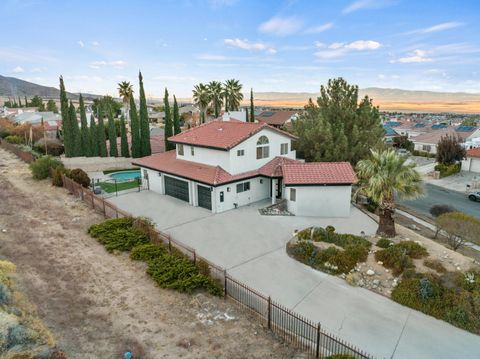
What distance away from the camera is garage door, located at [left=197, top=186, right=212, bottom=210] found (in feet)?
82.6

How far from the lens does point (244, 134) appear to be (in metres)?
26.2

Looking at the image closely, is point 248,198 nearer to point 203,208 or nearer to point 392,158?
point 203,208

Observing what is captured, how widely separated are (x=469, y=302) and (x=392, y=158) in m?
8.34

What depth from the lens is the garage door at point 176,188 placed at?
27.3 m

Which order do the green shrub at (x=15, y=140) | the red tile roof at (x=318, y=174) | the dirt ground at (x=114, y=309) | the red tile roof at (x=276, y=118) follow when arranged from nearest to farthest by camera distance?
the dirt ground at (x=114, y=309), the red tile roof at (x=318, y=174), the green shrub at (x=15, y=140), the red tile roof at (x=276, y=118)

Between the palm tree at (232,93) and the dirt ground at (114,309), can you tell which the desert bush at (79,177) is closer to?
the dirt ground at (114,309)

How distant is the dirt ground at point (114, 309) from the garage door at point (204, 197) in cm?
885

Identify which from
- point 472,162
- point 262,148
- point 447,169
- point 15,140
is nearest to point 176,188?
point 262,148

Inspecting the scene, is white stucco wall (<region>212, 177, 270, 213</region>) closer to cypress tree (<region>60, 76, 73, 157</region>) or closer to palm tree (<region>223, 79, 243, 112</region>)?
cypress tree (<region>60, 76, 73, 157</region>)

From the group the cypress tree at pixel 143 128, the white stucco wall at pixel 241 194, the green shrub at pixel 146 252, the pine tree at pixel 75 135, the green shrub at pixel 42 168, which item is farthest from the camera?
the cypress tree at pixel 143 128

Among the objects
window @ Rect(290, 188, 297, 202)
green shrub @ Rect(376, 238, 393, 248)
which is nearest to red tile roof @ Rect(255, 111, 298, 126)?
window @ Rect(290, 188, 297, 202)

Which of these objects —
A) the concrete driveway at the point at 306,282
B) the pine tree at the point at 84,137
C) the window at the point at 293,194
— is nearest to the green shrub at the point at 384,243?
the concrete driveway at the point at 306,282

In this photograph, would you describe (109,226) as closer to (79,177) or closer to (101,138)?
(79,177)

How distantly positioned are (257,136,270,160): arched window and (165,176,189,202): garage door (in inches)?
255
